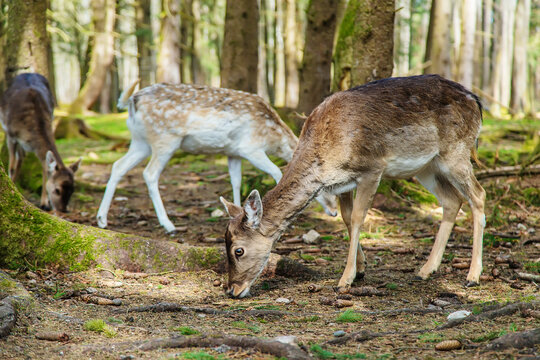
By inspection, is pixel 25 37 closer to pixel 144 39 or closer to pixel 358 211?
pixel 358 211

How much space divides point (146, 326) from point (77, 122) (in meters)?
14.4

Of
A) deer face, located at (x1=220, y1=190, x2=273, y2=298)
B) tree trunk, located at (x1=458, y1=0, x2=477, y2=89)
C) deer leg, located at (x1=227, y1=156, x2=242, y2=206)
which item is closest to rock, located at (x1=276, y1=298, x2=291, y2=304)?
deer face, located at (x1=220, y1=190, x2=273, y2=298)

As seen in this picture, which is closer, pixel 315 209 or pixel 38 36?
pixel 315 209

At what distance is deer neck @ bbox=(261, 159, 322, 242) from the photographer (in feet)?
17.1

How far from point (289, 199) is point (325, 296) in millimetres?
890

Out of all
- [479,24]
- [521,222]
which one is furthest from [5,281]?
[479,24]

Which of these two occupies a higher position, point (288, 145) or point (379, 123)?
point (379, 123)

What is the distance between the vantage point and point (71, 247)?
5.28 m

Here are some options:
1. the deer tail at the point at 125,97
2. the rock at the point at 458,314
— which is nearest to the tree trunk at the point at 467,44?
the deer tail at the point at 125,97

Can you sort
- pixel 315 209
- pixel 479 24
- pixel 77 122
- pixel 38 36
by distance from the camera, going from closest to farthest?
pixel 315 209
pixel 38 36
pixel 77 122
pixel 479 24

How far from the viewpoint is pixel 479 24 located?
40.0 meters

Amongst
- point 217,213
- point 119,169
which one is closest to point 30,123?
point 119,169

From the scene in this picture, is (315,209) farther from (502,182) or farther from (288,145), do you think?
(502,182)

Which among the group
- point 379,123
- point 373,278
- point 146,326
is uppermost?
point 379,123
